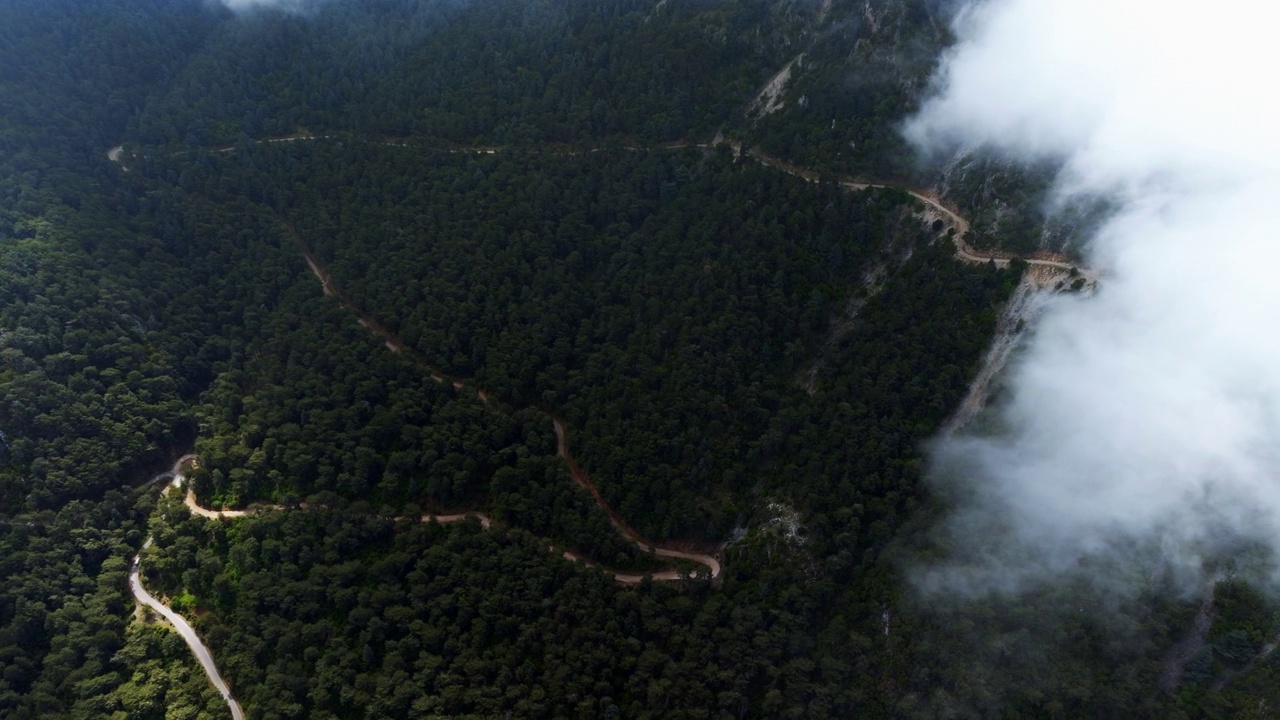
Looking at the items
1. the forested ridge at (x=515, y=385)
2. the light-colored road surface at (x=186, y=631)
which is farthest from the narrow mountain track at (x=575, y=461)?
the forested ridge at (x=515, y=385)

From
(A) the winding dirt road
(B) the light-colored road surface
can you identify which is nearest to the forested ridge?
(B) the light-colored road surface

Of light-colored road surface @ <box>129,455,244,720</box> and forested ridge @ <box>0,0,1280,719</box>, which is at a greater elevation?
forested ridge @ <box>0,0,1280,719</box>

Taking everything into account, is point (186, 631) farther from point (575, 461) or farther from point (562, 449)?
point (575, 461)

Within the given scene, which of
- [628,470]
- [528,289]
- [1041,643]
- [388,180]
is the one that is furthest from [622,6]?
[1041,643]

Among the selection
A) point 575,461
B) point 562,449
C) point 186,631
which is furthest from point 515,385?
point 186,631

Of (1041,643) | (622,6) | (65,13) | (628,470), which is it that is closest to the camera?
(1041,643)

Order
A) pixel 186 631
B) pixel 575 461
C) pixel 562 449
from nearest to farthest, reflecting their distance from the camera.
Answer: 1. pixel 186 631
2. pixel 575 461
3. pixel 562 449

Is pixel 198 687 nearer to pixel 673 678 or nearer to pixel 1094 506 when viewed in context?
pixel 673 678

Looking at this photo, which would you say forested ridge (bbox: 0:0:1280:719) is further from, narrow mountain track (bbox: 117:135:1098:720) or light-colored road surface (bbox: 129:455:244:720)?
narrow mountain track (bbox: 117:135:1098:720)
